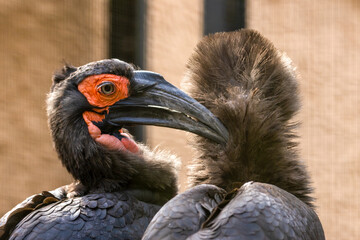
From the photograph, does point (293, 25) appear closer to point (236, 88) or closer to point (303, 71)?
point (303, 71)

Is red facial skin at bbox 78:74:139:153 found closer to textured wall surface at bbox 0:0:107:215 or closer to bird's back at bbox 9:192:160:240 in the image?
bird's back at bbox 9:192:160:240

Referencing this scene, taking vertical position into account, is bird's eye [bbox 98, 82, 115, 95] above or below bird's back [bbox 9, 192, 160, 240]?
above

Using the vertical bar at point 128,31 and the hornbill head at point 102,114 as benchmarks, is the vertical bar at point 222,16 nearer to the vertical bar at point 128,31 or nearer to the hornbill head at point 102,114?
the vertical bar at point 128,31

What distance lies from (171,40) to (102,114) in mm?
1191

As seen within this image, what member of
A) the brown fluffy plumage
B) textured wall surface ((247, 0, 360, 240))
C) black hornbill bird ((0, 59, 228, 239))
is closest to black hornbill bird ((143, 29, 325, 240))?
the brown fluffy plumage

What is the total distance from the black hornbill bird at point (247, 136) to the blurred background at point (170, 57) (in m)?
0.90

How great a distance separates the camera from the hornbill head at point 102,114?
230 centimetres

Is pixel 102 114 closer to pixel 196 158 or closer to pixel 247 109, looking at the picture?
pixel 196 158

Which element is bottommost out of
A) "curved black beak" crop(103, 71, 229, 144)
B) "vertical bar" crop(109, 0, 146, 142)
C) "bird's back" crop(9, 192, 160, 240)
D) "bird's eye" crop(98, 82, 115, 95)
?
"bird's back" crop(9, 192, 160, 240)

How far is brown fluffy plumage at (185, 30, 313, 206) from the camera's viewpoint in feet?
6.34

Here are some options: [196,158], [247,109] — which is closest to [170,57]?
[196,158]

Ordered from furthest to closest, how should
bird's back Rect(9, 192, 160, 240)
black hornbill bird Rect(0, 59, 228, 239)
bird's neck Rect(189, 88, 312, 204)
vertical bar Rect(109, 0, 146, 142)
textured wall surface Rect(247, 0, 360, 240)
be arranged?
textured wall surface Rect(247, 0, 360, 240)
vertical bar Rect(109, 0, 146, 142)
black hornbill bird Rect(0, 59, 228, 239)
bird's back Rect(9, 192, 160, 240)
bird's neck Rect(189, 88, 312, 204)

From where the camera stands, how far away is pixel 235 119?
1972mm

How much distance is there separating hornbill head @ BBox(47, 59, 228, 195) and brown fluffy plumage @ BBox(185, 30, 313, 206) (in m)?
0.21
